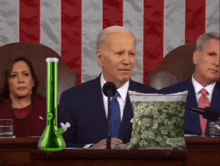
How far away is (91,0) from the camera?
3.29 metres

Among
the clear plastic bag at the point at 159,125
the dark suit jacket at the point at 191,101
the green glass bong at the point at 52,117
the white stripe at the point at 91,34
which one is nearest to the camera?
the green glass bong at the point at 52,117

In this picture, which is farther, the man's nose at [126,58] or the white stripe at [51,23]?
the white stripe at [51,23]

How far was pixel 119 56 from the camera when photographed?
2600 millimetres

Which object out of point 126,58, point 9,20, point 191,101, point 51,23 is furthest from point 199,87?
point 9,20

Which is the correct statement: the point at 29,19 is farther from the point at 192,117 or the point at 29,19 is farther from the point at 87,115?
the point at 192,117

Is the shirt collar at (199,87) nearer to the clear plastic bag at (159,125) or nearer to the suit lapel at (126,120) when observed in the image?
the suit lapel at (126,120)

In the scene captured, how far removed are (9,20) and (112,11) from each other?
2.96 feet

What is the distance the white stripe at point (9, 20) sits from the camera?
3244mm

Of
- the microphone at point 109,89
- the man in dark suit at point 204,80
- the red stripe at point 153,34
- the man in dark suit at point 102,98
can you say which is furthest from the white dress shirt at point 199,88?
the microphone at point 109,89

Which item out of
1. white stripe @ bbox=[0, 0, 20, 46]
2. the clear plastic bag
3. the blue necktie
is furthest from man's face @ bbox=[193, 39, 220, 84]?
white stripe @ bbox=[0, 0, 20, 46]

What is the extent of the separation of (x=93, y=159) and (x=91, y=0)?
6.69 feet

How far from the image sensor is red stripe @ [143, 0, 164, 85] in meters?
3.25

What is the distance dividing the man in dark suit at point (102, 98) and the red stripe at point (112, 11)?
2.09 ft

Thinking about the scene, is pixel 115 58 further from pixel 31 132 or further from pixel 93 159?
pixel 93 159
